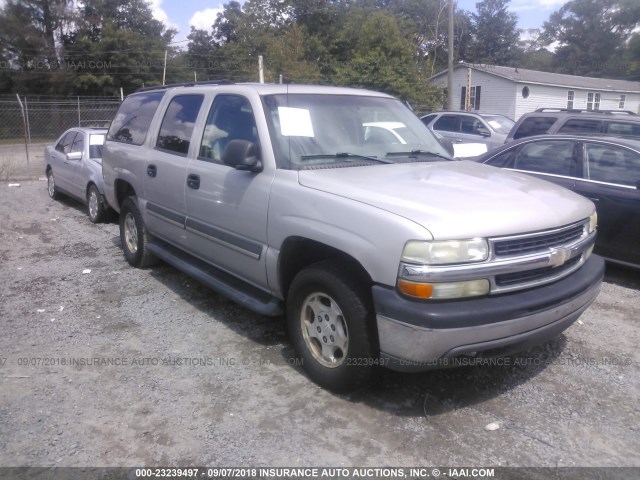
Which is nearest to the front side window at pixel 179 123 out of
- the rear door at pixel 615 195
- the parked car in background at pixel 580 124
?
the rear door at pixel 615 195

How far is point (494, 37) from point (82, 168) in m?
69.3

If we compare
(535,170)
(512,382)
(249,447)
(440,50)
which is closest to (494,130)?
(535,170)

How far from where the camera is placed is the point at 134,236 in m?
6.30

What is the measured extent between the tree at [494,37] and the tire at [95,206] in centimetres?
6766

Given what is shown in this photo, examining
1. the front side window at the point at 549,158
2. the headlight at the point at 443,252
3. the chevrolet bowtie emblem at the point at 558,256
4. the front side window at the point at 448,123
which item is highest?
the front side window at the point at 448,123

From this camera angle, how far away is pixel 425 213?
310cm

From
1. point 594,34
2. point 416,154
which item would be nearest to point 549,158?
point 416,154

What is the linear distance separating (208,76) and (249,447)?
32.8 metres

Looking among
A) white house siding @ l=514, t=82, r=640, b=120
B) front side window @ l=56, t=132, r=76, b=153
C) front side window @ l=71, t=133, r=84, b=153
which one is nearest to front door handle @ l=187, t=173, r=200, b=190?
front side window @ l=71, t=133, r=84, b=153

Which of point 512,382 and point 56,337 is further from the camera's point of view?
point 56,337

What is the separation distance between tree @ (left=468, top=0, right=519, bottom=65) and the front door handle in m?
70.8

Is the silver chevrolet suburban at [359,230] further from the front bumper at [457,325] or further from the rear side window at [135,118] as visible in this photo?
the rear side window at [135,118]

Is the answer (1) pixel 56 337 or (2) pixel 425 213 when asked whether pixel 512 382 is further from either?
(1) pixel 56 337

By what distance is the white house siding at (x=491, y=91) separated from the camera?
3366cm
